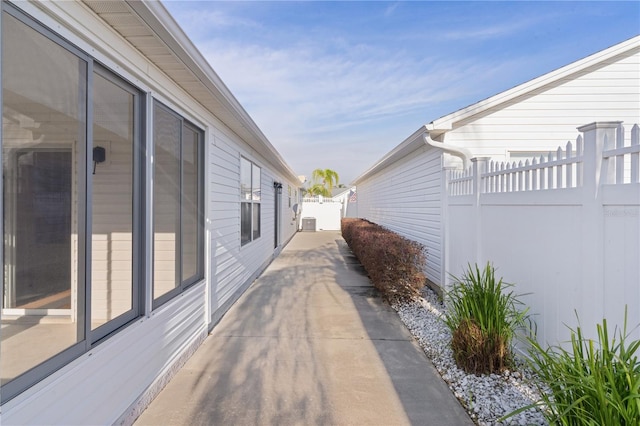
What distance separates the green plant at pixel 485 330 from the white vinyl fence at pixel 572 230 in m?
0.26

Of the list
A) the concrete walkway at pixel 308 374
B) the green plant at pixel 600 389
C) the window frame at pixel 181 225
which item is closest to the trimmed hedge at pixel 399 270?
the concrete walkway at pixel 308 374

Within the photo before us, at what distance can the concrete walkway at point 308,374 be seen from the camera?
269cm

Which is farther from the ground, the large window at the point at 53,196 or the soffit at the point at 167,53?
the soffit at the point at 167,53

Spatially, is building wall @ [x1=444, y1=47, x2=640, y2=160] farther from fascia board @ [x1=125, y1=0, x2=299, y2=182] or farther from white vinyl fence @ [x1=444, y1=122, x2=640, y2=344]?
fascia board @ [x1=125, y1=0, x2=299, y2=182]

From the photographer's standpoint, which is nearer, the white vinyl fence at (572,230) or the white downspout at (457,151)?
the white vinyl fence at (572,230)

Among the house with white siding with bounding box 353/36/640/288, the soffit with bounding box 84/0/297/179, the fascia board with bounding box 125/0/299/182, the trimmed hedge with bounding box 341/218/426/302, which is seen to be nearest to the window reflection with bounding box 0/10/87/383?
the soffit with bounding box 84/0/297/179

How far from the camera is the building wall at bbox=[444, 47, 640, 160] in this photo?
6.04 metres

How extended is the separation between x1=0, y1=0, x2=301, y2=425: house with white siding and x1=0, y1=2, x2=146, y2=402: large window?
11 mm

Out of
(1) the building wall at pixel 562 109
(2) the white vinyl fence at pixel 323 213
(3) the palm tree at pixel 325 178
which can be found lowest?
(2) the white vinyl fence at pixel 323 213

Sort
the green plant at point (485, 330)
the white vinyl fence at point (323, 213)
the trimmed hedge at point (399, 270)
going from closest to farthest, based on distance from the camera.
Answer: the green plant at point (485, 330) < the trimmed hedge at point (399, 270) < the white vinyl fence at point (323, 213)

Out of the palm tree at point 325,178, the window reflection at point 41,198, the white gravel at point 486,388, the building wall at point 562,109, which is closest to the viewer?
the window reflection at point 41,198

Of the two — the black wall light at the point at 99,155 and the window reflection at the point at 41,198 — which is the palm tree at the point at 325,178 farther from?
the window reflection at the point at 41,198

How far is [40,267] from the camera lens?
2.76 metres

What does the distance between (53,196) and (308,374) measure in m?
2.68
